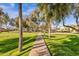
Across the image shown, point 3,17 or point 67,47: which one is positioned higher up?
point 3,17

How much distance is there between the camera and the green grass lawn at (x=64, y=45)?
2.91 m

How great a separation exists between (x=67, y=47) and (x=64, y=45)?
0.14 ft

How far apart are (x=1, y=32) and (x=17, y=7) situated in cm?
35

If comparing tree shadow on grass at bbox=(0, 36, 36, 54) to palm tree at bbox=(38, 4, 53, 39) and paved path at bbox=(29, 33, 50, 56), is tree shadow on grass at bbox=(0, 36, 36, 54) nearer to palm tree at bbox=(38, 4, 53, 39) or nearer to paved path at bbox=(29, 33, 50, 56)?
paved path at bbox=(29, 33, 50, 56)

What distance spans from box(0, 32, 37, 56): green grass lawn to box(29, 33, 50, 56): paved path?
5cm

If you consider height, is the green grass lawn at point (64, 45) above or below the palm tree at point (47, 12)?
below

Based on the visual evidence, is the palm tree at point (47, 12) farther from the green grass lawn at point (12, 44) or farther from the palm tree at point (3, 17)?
the palm tree at point (3, 17)

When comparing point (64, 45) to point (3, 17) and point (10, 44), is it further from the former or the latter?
point (3, 17)

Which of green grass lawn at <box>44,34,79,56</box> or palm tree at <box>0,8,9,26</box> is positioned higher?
palm tree at <box>0,8,9,26</box>

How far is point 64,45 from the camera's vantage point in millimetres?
2934

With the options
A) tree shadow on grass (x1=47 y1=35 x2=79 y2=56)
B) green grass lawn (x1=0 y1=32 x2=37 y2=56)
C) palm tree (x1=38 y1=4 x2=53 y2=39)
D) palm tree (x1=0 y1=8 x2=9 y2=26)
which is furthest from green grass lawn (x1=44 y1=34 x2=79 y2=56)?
palm tree (x1=0 y1=8 x2=9 y2=26)

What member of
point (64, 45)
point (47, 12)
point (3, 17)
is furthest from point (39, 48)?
point (3, 17)

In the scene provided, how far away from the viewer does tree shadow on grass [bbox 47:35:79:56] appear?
291 cm

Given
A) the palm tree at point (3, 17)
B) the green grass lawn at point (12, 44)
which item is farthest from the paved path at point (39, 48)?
the palm tree at point (3, 17)
